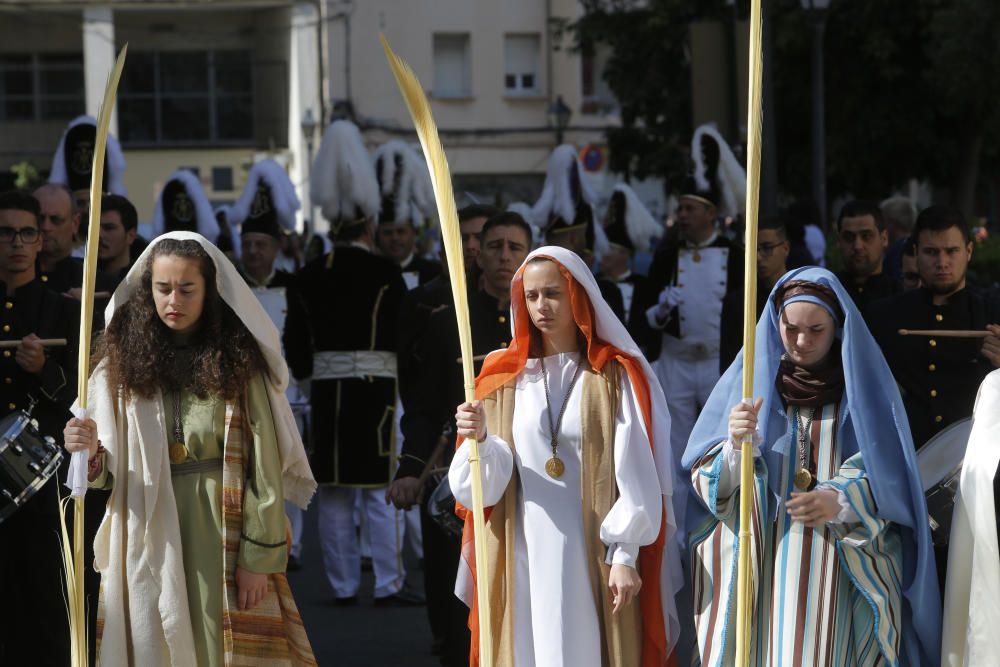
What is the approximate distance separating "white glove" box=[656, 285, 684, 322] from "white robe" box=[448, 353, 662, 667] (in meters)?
4.82

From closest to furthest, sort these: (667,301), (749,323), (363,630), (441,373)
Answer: (749,323)
(441,373)
(363,630)
(667,301)

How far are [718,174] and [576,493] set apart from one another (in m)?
5.69

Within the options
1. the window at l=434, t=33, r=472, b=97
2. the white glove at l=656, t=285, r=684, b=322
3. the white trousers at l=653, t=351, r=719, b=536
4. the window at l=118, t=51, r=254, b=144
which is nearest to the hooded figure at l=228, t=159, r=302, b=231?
the white glove at l=656, t=285, r=684, b=322

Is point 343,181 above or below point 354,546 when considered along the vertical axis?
above

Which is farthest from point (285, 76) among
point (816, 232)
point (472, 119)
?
point (816, 232)

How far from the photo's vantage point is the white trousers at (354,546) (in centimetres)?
923

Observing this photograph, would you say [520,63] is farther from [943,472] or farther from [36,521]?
[943,472]

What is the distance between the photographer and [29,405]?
6.43m

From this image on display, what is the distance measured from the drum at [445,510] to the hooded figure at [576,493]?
3.26 ft

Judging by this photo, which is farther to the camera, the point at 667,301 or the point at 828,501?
the point at 667,301

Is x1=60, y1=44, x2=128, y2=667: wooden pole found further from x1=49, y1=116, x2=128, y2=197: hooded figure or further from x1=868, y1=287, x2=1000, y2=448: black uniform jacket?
x1=49, y1=116, x2=128, y2=197: hooded figure

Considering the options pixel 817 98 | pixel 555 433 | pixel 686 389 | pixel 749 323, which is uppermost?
pixel 817 98

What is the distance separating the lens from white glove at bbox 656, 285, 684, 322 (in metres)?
10.2

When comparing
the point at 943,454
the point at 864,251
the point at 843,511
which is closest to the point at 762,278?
the point at 864,251
